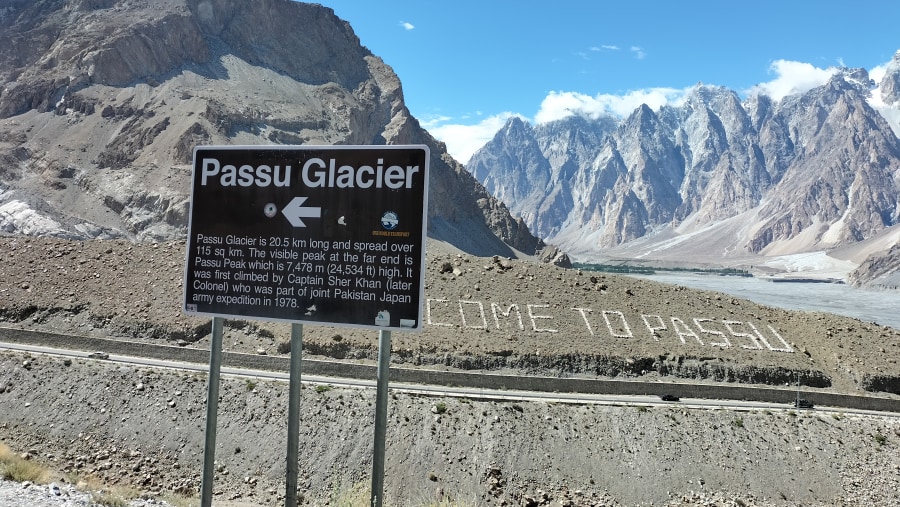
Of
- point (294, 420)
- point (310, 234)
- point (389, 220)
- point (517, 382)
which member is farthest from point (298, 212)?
point (517, 382)

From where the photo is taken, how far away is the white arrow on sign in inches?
305

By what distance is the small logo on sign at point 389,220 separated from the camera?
7.47 metres

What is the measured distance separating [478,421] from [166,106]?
95.2 metres

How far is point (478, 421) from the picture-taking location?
28516mm

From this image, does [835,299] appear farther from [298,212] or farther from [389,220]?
[298,212]

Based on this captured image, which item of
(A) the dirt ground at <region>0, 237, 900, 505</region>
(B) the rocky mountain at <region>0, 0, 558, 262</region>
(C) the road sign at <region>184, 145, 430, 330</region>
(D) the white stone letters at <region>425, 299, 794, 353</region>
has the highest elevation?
(B) the rocky mountain at <region>0, 0, 558, 262</region>

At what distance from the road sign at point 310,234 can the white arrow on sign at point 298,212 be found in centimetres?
1

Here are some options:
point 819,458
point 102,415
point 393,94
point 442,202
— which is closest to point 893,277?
point 442,202

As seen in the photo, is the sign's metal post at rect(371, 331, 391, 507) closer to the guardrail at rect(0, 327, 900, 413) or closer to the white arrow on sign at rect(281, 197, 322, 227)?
the white arrow on sign at rect(281, 197, 322, 227)

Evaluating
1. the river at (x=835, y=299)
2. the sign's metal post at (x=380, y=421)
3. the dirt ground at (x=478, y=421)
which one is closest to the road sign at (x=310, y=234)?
the sign's metal post at (x=380, y=421)

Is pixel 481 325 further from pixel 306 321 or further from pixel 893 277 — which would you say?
pixel 893 277

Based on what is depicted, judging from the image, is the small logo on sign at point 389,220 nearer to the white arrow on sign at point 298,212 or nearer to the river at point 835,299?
the white arrow on sign at point 298,212

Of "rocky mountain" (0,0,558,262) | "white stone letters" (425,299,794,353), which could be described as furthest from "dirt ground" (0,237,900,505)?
"rocky mountain" (0,0,558,262)

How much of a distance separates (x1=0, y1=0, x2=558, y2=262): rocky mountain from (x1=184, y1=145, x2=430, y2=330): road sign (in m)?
81.5
